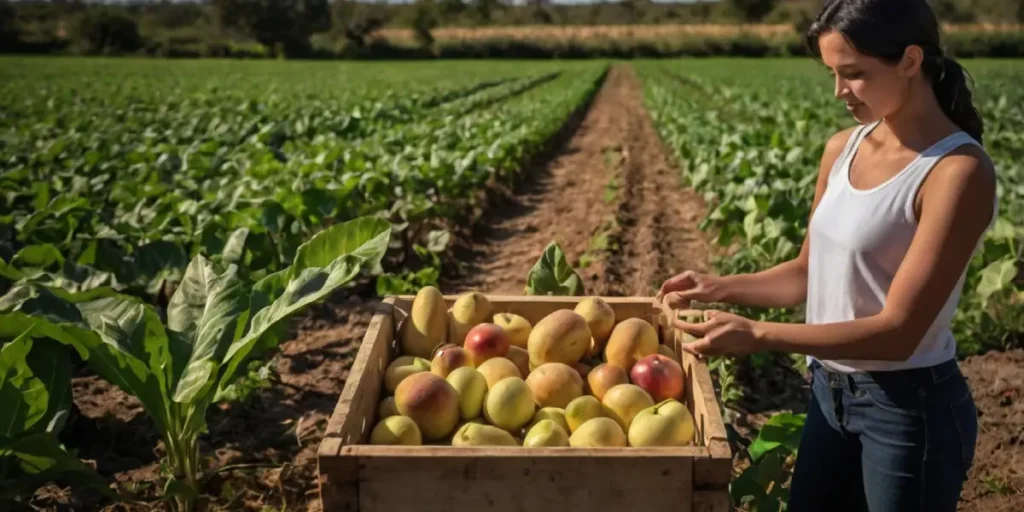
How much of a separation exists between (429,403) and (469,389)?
5.6 inches

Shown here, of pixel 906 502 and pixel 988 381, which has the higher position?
pixel 906 502

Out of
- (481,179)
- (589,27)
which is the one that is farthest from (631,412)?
(589,27)

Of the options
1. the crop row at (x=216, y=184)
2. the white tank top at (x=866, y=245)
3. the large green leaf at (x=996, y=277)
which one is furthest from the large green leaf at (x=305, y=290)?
the large green leaf at (x=996, y=277)

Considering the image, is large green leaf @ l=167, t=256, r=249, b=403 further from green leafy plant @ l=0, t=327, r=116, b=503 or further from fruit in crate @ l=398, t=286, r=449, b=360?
fruit in crate @ l=398, t=286, r=449, b=360

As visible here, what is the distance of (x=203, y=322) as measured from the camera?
2785 millimetres

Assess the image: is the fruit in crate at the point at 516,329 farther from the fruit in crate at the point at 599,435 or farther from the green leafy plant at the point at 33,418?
the green leafy plant at the point at 33,418

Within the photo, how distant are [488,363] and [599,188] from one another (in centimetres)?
871

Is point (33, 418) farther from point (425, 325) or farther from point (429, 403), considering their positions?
point (429, 403)

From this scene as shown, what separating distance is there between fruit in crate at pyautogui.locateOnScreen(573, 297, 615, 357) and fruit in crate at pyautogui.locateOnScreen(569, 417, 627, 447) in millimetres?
521

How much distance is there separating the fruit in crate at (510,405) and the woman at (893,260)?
411mm

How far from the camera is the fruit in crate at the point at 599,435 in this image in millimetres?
1905

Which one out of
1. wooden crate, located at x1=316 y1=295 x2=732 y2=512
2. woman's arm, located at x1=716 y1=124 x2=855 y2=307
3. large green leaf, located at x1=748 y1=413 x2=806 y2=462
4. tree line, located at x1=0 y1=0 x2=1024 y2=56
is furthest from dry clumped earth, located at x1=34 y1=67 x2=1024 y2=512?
tree line, located at x1=0 y1=0 x2=1024 y2=56

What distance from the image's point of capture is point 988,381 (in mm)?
4484

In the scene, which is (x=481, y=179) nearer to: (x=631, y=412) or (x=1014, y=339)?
(x=1014, y=339)
